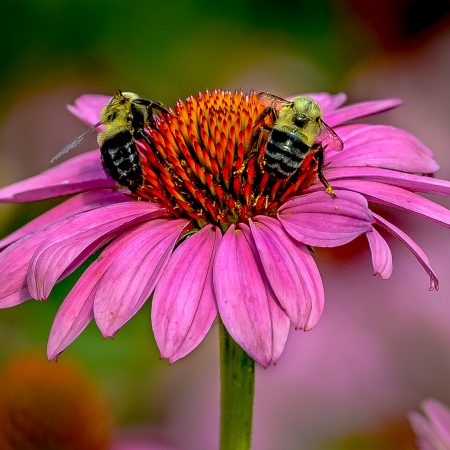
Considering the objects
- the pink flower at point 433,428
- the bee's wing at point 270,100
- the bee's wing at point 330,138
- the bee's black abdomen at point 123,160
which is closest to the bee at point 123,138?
the bee's black abdomen at point 123,160

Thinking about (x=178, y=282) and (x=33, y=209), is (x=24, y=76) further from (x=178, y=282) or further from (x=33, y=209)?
(x=178, y=282)

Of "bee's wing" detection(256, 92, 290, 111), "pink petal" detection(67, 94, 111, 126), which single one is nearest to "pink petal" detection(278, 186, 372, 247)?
"bee's wing" detection(256, 92, 290, 111)

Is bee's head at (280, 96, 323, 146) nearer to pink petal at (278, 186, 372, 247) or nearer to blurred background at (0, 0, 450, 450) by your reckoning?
pink petal at (278, 186, 372, 247)

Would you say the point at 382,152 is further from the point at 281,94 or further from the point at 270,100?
the point at 281,94

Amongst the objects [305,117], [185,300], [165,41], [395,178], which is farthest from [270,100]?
[165,41]

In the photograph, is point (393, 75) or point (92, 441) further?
point (393, 75)

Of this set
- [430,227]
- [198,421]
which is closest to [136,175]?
[198,421]

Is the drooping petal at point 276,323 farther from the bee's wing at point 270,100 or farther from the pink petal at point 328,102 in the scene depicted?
the pink petal at point 328,102
